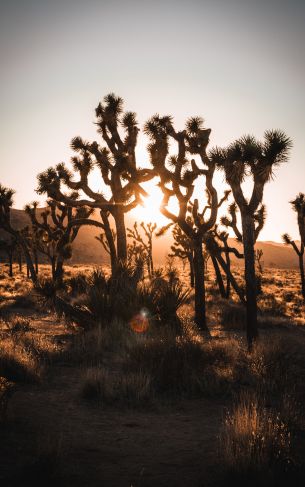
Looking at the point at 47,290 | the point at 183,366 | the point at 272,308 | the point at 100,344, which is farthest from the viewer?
the point at 272,308

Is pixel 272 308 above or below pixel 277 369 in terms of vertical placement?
below

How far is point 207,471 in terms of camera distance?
3514 millimetres

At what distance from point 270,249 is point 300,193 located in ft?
414

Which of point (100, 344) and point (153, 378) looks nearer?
point (153, 378)

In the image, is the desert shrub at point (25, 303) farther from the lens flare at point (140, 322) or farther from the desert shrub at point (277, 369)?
the desert shrub at point (277, 369)

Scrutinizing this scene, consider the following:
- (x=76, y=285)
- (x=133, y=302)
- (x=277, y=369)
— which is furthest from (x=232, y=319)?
(x=76, y=285)

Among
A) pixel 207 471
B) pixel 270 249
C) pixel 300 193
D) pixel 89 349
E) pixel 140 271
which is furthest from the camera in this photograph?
pixel 270 249

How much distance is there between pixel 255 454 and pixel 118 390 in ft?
8.76

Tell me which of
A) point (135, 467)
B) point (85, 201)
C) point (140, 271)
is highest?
point (85, 201)

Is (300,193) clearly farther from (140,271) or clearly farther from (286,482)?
(286,482)

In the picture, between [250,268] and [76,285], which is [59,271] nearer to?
[76,285]

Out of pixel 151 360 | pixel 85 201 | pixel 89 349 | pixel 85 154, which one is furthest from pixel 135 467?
pixel 85 154

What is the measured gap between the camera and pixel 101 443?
412 cm

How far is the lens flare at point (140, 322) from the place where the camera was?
9.93m
